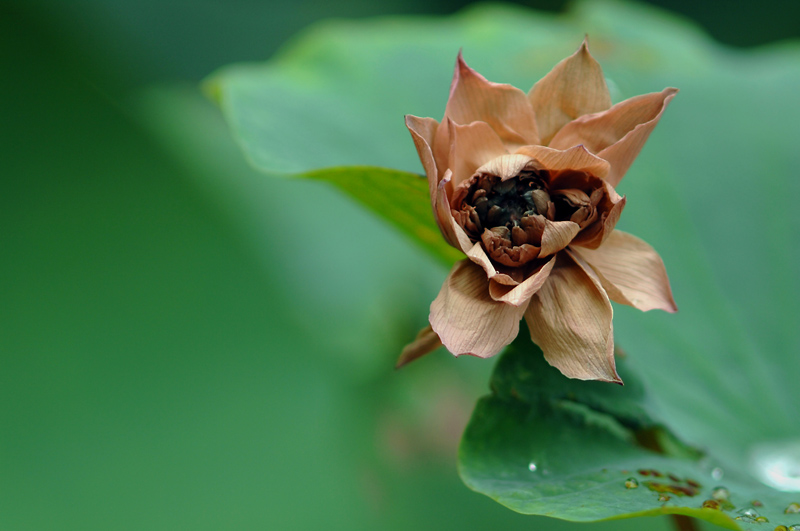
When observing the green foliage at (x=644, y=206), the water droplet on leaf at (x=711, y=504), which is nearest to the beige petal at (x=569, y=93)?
the green foliage at (x=644, y=206)

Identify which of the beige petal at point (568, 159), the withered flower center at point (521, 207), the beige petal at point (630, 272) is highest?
the beige petal at point (568, 159)

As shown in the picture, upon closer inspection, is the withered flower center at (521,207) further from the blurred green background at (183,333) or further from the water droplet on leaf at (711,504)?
the blurred green background at (183,333)

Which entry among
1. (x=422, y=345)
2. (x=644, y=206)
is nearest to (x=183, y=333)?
(x=644, y=206)

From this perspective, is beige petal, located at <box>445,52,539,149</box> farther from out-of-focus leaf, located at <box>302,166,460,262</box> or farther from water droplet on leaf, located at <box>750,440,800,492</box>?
water droplet on leaf, located at <box>750,440,800,492</box>

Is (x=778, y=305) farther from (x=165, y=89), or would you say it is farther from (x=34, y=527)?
(x=165, y=89)

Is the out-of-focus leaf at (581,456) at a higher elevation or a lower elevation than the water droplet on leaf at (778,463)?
higher

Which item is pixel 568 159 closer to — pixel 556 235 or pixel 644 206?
pixel 556 235

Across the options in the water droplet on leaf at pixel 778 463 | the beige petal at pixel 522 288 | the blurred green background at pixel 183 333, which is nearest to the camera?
the beige petal at pixel 522 288

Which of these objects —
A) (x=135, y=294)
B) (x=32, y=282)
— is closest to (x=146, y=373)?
(x=135, y=294)
